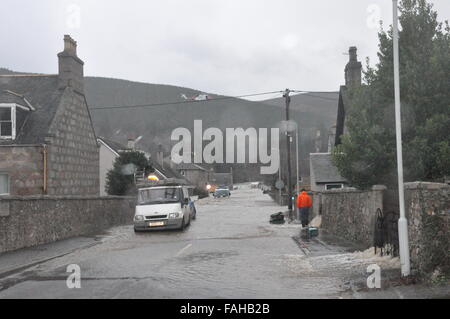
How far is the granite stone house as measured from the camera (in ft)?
82.4

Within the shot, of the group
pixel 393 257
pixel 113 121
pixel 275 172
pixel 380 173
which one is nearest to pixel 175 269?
pixel 393 257

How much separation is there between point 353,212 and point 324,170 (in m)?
25.7

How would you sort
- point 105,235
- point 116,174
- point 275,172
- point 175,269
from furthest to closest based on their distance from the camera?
point 275,172 < point 116,174 < point 105,235 < point 175,269

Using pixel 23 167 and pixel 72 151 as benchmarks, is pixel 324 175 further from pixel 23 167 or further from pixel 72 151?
pixel 23 167

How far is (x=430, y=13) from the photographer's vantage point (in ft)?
49.4

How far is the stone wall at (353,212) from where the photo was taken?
46.5 ft

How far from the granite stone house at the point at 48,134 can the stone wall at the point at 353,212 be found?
13.2 m

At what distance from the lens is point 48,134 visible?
2547cm

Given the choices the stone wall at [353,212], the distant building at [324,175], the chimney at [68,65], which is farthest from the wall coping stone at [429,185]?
the distant building at [324,175]

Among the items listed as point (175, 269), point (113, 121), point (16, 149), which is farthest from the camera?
point (113, 121)

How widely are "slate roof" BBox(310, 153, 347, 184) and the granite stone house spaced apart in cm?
1759

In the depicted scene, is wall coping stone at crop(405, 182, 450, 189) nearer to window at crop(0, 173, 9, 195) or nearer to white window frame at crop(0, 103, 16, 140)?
window at crop(0, 173, 9, 195)

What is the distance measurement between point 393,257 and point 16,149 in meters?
19.4
